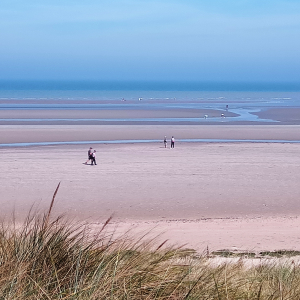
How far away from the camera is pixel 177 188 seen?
18344 millimetres

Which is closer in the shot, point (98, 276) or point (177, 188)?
point (98, 276)

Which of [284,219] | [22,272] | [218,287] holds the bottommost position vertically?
[284,219]

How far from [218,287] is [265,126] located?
141 feet

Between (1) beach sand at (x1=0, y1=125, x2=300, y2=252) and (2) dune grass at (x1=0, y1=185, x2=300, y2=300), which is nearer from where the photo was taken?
(2) dune grass at (x1=0, y1=185, x2=300, y2=300)

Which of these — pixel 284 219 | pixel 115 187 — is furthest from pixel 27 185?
pixel 284 219

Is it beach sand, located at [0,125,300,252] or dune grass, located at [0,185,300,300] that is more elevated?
dune grass, located at [0,185,300,300]

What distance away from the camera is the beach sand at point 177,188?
1270cm

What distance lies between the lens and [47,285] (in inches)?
121

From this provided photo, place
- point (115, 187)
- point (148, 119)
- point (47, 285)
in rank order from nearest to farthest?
point (47, 285) → point (115, 187) → point (148, 119)

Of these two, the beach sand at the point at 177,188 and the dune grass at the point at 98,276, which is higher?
the dune grass at the point at 98,276

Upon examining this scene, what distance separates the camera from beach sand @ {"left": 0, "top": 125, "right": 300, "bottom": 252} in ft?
41.7

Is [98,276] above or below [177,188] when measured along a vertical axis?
above

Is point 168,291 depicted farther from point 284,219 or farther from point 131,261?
point 284,219

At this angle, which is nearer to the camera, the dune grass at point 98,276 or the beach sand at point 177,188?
the dune grass at point 98,276
